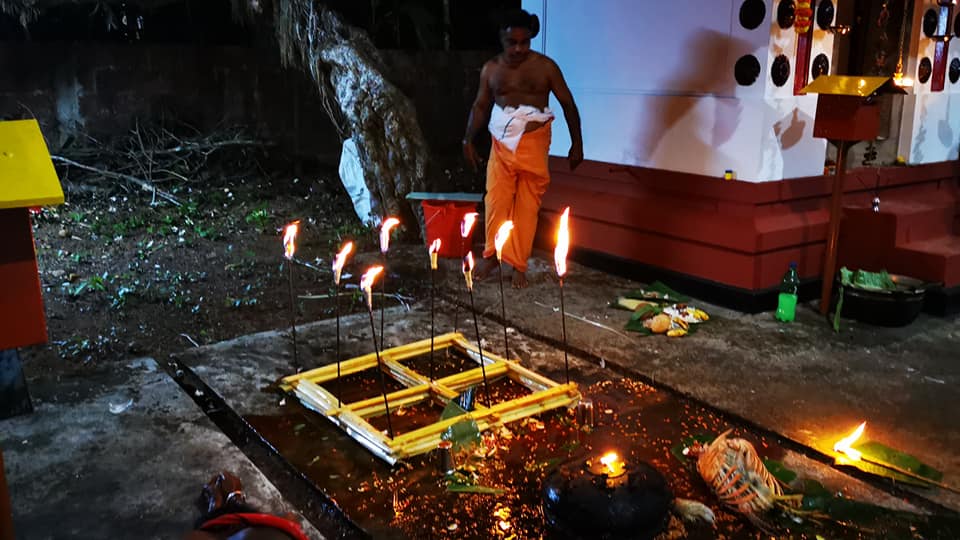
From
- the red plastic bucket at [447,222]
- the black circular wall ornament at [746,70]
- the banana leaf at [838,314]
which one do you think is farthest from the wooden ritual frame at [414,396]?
the black circular wall ornament at [746,70]

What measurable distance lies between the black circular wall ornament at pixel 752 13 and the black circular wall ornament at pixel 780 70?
322mm

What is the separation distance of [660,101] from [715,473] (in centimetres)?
425

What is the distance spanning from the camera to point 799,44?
638cm

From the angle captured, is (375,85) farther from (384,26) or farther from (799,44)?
(799,44)

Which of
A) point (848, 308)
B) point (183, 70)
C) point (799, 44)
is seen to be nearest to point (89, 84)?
point (183, 70)

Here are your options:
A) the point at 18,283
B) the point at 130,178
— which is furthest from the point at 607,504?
the point at 130,178

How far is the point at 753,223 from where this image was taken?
629 cm

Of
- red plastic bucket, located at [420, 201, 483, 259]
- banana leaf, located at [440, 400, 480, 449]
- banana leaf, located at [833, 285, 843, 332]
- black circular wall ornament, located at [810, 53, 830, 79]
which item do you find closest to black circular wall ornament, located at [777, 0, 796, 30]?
black circular wall ornament, located at [810, 53, 830, 79]

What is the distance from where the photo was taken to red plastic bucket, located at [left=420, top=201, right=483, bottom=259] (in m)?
7.91

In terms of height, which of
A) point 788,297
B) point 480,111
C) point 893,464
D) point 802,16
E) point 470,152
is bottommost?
point 893,464

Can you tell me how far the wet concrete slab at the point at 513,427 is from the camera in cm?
354

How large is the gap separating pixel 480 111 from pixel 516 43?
74 cm

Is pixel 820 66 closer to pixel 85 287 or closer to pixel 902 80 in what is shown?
pixel 902 80

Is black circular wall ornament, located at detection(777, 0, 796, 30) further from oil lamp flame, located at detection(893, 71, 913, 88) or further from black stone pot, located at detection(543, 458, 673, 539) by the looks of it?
black stone pot, located at detection(543, 458, 673, 539)
